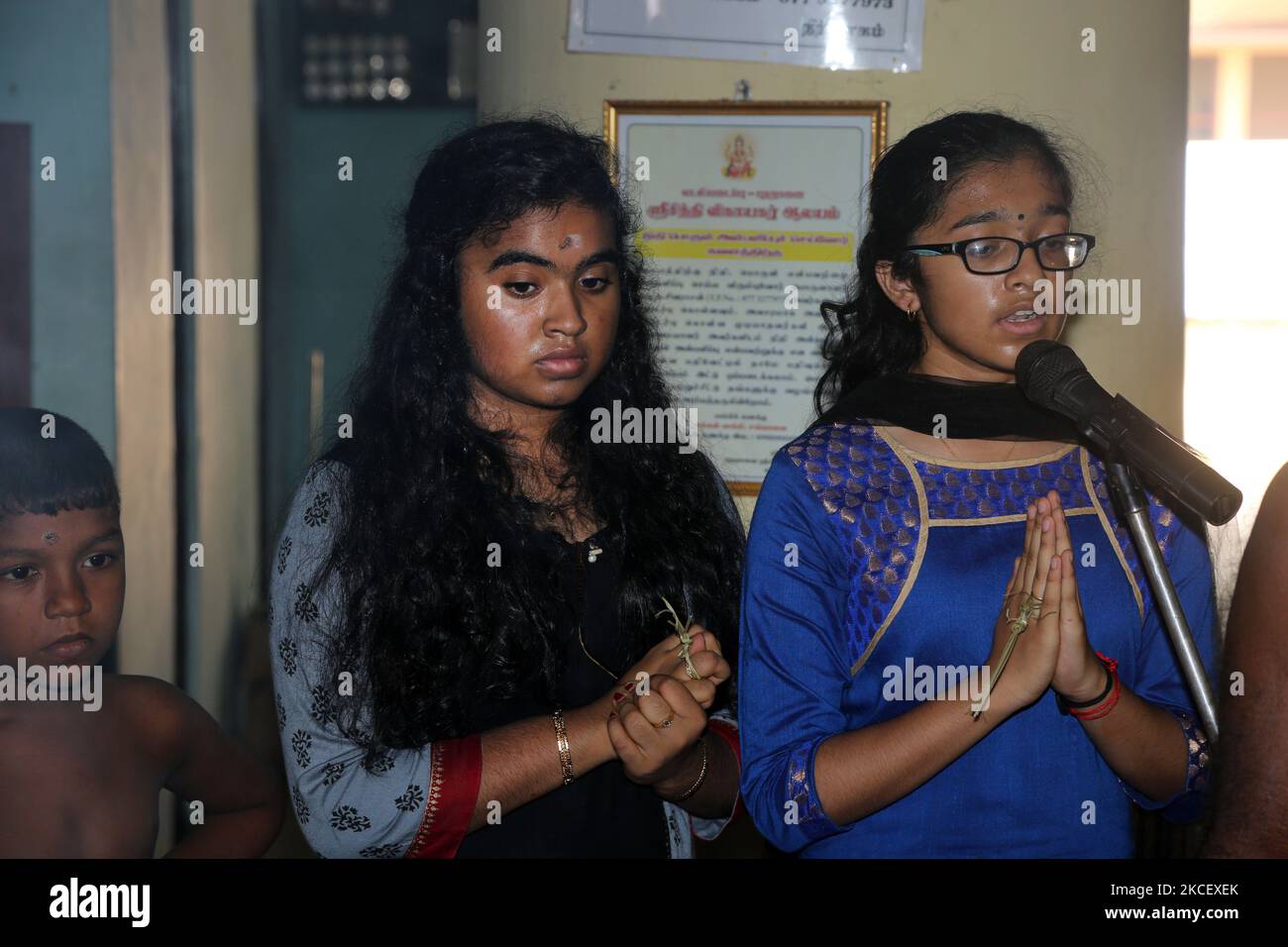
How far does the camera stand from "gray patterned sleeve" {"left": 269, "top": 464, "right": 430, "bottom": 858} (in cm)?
139

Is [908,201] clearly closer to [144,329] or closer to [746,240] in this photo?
[746,240]

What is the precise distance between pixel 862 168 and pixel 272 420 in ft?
7.15

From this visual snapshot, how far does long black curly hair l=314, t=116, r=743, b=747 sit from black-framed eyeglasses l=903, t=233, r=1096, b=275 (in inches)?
17.9

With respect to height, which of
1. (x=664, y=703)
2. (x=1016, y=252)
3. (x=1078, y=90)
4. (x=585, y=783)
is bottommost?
(x=585, y=783)

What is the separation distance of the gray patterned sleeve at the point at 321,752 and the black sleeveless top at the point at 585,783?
0.37ft

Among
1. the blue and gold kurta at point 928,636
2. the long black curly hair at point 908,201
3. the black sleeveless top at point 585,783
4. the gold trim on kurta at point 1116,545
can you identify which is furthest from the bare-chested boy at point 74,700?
the gold trim on kurta at point 1116,545

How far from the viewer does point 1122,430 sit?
4.07 feet

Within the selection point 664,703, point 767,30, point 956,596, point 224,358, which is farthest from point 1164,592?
point 224,358

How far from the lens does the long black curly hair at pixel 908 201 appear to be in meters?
1.47

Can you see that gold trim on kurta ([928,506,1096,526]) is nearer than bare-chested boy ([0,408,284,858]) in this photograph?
Yes

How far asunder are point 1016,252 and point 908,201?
6.3 inches

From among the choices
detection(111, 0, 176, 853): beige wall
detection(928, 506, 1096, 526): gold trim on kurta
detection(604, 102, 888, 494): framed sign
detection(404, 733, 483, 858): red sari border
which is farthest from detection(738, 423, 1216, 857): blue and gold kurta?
detection(111, 0, 176, 853): beige wall

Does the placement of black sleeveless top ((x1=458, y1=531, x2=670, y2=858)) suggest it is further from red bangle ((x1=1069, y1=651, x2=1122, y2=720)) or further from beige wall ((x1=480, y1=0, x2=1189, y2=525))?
beige wall ((x1=480, y1=0, x2=1189, y2=525))
